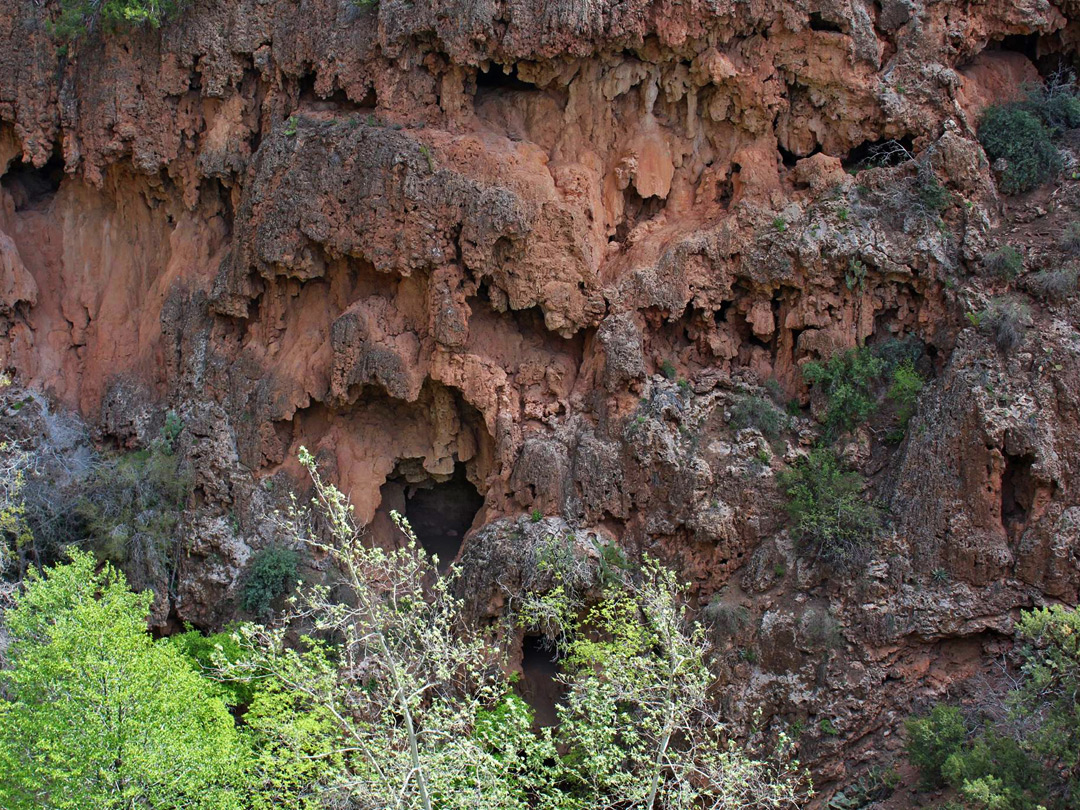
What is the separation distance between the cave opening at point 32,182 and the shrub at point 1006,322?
17.9 metres

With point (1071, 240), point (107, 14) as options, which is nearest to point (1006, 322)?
point (1071, 240)

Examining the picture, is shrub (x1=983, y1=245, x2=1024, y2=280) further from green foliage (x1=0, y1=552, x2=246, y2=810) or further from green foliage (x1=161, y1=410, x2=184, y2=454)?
green foliage (x1=161, y1=410, x2=184, y2=454)

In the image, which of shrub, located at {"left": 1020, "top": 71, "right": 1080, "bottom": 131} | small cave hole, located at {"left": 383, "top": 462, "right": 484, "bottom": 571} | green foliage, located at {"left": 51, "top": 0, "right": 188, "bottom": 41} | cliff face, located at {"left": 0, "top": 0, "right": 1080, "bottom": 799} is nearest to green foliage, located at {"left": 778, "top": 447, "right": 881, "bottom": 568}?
cliff face, located at {"left": 0, "top": 0, "right": 1080, "bottom": 799}

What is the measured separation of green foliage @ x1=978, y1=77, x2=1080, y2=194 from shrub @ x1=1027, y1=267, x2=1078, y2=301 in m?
2.02

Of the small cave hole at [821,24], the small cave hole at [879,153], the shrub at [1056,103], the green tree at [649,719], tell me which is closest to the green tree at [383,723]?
the green tree at [649,719]

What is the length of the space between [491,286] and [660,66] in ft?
15.5

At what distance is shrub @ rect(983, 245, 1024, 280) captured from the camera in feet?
49.9

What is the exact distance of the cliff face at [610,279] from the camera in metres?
14.5

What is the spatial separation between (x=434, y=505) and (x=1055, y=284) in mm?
11316

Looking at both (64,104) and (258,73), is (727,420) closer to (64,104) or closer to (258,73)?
(258,73)

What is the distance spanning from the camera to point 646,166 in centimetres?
1752

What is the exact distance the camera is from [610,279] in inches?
683

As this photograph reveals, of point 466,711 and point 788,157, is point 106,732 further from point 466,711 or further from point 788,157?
point 788,157

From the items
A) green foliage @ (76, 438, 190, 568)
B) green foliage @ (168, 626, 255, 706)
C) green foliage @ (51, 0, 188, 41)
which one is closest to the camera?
green foliage @ (168, 626, 255, 706)
